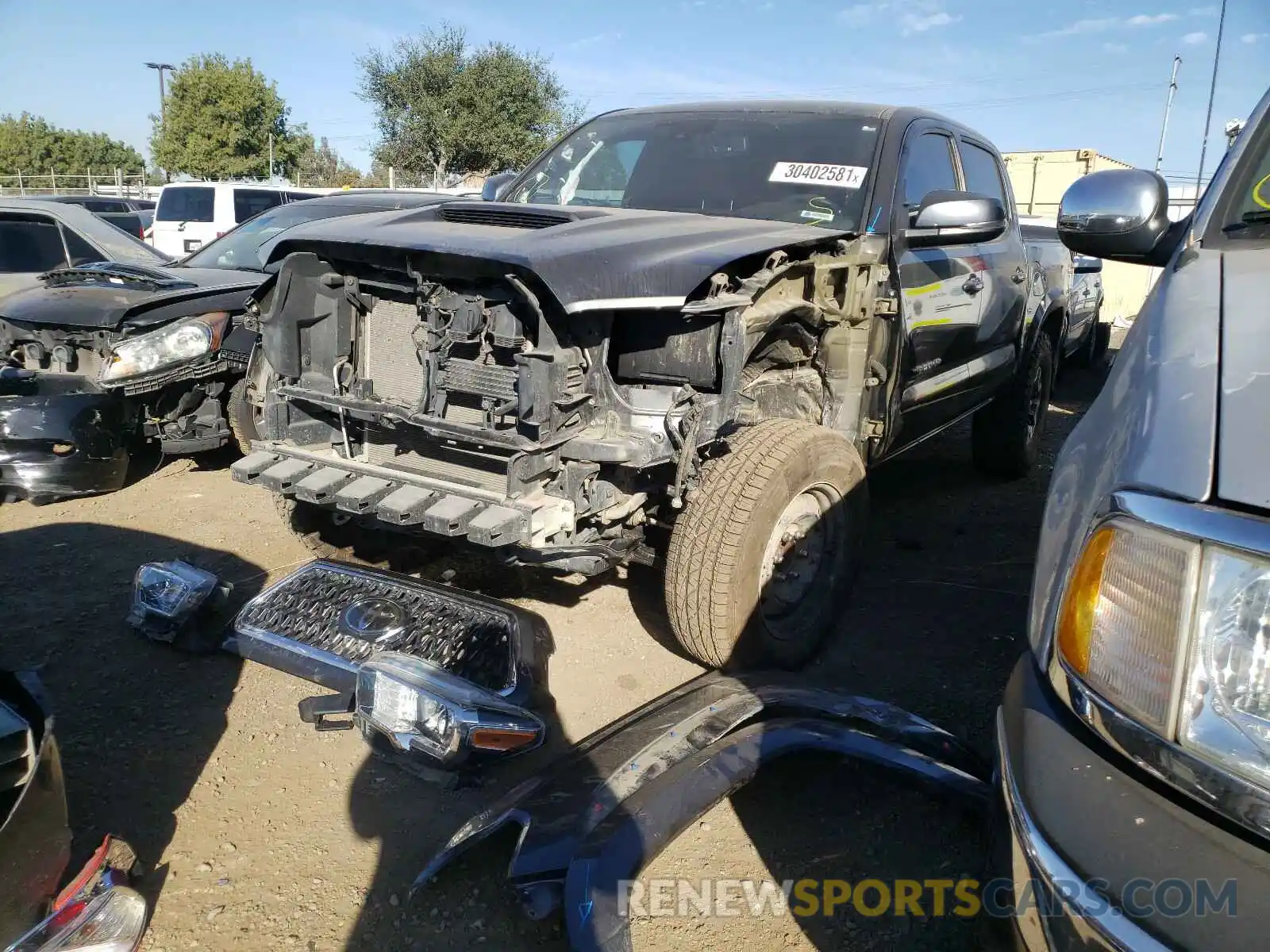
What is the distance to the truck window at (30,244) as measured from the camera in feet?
22.0

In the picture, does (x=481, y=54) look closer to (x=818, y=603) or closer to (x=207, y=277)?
(x=207, y=277)

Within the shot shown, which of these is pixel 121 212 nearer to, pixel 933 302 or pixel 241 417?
pixel 241 417

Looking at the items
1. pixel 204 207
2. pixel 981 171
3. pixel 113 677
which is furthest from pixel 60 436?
pixel 204 207

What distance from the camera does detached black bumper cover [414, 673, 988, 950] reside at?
186cm

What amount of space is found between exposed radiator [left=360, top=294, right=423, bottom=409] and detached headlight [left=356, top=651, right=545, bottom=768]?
92 cm

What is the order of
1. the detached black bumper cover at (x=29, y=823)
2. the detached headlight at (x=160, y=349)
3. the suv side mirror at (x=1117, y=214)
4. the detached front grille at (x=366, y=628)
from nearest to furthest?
the detached black bumper cover at (x=29, y=823)
the suv side mirror at (x=1117, y=214)
the detached front grille at (x=366, y=628)
the detached headlight at (x=160, y=349)

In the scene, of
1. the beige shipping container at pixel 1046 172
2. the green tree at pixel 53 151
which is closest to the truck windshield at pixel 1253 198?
the beige shipping container at pixel 1046 172

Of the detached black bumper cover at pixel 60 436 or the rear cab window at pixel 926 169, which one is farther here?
the detached black bumper cover at pixel 60 436

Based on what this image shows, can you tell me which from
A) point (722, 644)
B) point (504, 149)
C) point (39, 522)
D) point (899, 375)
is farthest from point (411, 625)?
point (504, 149)

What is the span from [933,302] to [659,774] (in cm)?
264

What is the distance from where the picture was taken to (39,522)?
4555 millimetres

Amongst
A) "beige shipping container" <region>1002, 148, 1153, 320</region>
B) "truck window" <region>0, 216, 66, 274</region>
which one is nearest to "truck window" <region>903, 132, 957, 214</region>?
"truck window" <region>0, 216, 66, 274</region>

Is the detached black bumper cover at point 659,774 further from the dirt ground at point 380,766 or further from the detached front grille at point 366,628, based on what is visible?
the detached front grille at point 366,628

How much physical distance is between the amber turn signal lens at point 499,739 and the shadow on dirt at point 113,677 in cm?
81
